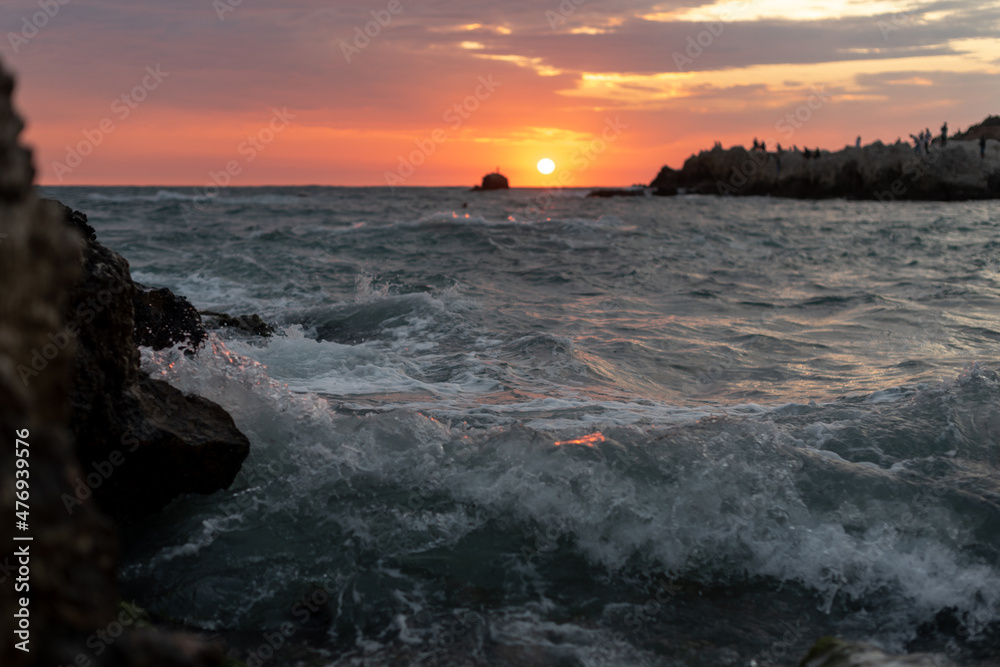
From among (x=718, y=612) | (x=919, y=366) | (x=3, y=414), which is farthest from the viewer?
(x=919, y=366)

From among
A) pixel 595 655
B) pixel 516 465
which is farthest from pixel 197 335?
pixel 595 655

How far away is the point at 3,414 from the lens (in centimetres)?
125

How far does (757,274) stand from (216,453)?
1358cm

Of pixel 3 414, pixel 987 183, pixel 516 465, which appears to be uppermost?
pixel 987 183

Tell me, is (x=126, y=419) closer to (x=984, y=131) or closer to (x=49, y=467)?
(x=49, y=467)

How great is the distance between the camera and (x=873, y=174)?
5366 cm

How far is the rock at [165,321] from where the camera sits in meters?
5.25

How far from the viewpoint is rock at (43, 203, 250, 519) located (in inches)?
131

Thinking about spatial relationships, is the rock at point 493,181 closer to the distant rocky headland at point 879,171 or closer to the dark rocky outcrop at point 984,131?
the distant rocky headland at point 879,171

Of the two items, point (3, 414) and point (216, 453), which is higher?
point (3, 414)

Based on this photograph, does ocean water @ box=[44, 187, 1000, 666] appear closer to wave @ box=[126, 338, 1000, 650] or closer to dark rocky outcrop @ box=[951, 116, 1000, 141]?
wave @ box=[126, 338, 1000, 650]

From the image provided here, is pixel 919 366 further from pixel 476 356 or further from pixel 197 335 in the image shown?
pixel 197 335

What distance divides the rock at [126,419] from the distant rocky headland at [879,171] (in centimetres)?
5622

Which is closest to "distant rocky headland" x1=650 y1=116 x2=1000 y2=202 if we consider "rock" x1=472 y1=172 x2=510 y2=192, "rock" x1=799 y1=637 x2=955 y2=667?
"rock" x1=472 y1=172 x2=510 y2=192
